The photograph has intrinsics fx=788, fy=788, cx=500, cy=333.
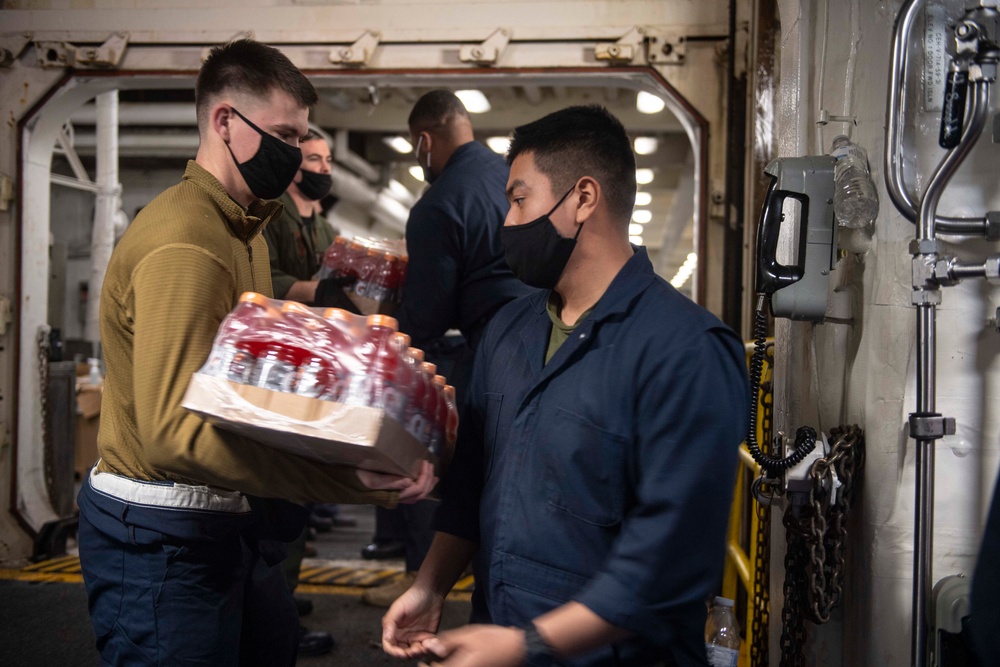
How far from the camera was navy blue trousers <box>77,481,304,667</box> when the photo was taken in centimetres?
177

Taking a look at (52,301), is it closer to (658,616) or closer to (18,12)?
(18,12)

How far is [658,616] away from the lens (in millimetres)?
1372

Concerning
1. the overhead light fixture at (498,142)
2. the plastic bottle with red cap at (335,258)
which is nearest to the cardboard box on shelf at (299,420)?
the plastic bottle with red cap at (335,258)

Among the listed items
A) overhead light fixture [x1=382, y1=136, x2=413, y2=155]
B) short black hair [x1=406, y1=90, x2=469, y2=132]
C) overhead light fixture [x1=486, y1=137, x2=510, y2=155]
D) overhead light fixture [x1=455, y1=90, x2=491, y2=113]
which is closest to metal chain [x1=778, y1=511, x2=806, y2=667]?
short black hair [x1=406, y1=90, x2=469, y2=132]

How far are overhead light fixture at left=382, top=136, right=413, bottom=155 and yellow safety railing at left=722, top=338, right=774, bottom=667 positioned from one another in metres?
7.50

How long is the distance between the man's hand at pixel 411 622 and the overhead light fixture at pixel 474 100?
6317mm

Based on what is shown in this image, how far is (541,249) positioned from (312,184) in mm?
2610

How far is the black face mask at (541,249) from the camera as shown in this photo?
5.76ft

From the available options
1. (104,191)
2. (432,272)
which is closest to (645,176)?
(104,191)

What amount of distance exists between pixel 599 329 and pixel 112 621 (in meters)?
1.29

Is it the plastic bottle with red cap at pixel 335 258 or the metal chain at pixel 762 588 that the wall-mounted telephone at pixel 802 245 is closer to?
the metal chain at pixel 762 588

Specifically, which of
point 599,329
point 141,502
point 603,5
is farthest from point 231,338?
point 603,5

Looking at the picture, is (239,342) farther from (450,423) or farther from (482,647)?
(482,647)

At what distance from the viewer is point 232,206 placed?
196 centimetres
